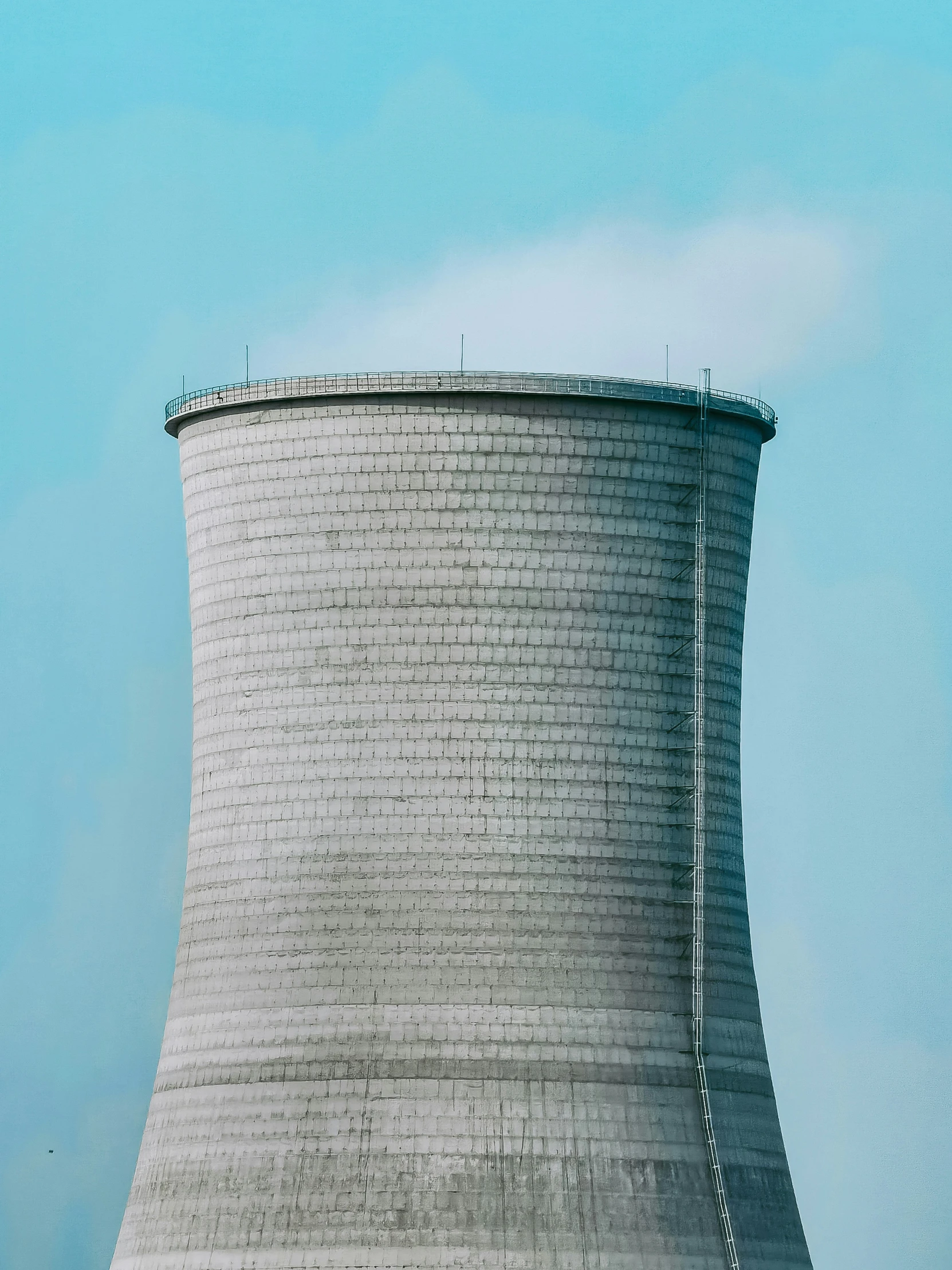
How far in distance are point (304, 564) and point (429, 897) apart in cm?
576

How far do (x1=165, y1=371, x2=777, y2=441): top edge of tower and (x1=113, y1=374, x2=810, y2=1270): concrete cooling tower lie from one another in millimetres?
65

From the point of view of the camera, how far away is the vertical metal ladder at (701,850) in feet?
122

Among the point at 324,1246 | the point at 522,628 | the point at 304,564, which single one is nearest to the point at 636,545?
the point at 522,628

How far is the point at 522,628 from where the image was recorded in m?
37.1

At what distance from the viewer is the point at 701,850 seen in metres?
38.1

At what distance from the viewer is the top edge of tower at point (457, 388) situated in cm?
3759

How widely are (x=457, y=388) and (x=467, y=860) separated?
740cm

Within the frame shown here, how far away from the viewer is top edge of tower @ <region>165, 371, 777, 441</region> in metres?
37.6

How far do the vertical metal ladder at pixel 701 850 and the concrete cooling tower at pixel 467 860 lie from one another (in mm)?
49

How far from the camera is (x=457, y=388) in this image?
37562mm

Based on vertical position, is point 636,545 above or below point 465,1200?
above

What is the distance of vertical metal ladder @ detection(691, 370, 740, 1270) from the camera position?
37.1 m

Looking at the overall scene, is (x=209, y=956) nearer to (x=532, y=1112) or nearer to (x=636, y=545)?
(x=532, y=1112)

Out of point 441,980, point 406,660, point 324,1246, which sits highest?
point 406,660
